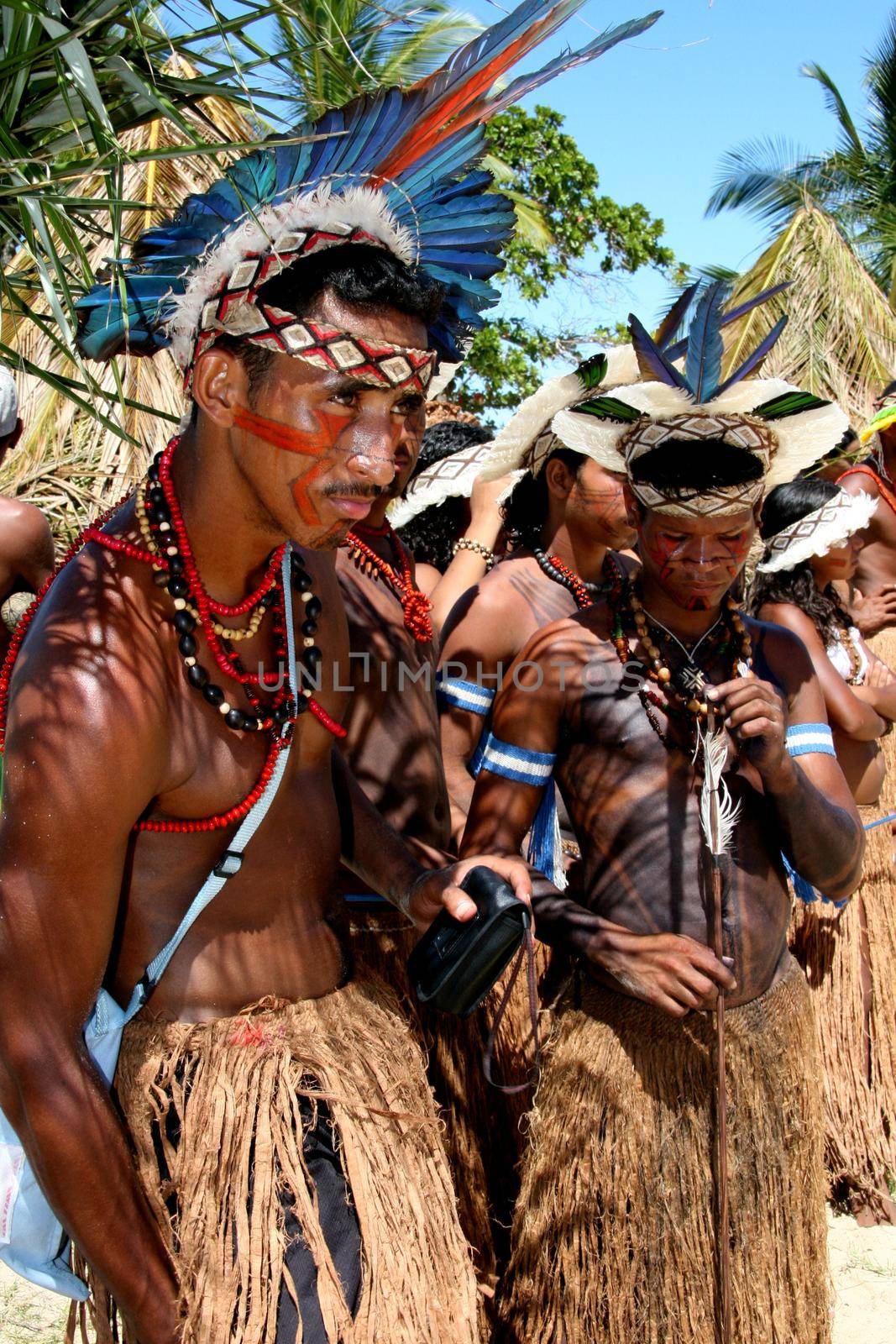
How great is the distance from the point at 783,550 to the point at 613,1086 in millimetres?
2613

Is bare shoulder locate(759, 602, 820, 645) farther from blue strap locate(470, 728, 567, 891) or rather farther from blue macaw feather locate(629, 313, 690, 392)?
blue macaw feather locate(629, 313, 690, 392)

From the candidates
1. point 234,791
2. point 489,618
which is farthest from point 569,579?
point 234,791

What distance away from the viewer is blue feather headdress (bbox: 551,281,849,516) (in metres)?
2.63

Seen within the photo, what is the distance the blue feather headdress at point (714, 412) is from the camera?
2.63m

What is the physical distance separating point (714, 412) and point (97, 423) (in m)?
5.39

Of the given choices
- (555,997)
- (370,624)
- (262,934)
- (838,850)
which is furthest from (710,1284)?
(370,624)

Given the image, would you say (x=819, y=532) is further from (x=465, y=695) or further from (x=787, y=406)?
(x=787, y=406)

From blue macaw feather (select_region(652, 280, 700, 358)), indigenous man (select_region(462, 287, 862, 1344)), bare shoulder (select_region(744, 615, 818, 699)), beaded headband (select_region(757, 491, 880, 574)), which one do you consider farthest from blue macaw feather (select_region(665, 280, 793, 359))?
beaded headband (select_region(757, 491, 880, 574))

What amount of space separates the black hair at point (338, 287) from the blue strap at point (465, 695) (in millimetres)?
1669

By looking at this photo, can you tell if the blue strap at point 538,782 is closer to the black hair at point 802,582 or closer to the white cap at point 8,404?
the black hair at point 802,582

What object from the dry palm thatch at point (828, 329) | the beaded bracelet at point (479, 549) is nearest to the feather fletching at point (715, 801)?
the beaded bracelet at point (479, 549)

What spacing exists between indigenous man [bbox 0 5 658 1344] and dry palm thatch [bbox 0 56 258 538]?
16.3 feet

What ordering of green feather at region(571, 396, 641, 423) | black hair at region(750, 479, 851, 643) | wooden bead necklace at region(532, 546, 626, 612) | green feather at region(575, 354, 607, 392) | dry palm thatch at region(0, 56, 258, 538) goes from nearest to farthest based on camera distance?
green feather at region(571, 396, 641, 423)
green feather at region(575, 354, 607, 392)
wooden bead necklace at region(532, 546, 626, 612)
black hair at region(750, 479, 851, 643)
dry palm thatch at region(0, 56, 258, 538)

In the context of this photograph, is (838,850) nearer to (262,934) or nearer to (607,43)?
(262,934)
